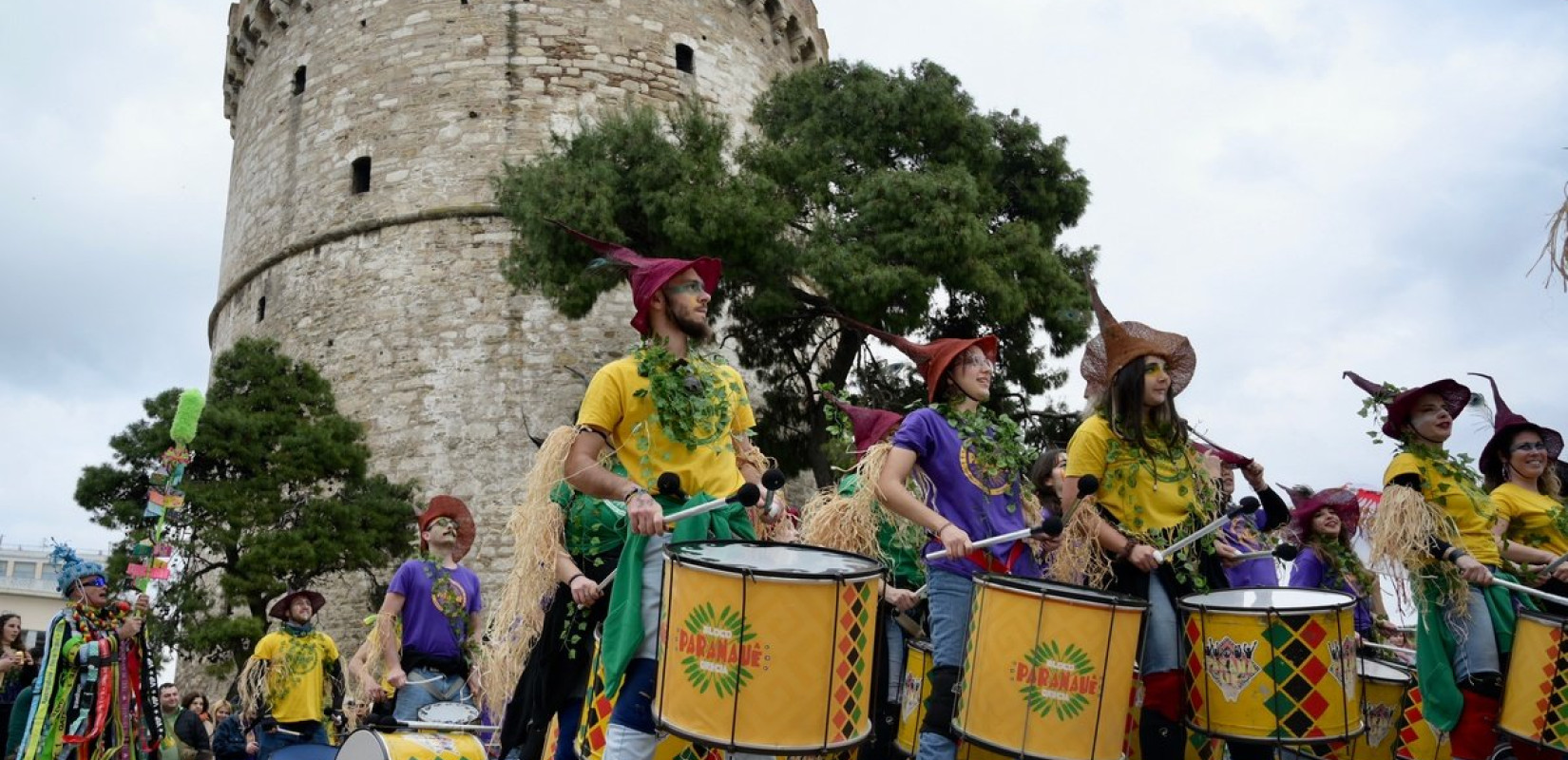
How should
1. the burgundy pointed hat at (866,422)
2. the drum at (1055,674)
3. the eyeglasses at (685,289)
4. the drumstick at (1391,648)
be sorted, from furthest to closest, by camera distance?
the burgundy pointed hat at (866,422), the drumstick at (1391,648), the eyeglasses at (685,289), the drum at (1055,674)

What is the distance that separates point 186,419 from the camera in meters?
8.45

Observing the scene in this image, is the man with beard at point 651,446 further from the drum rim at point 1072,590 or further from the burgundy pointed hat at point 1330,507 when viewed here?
the burgundy pointed hat at point 1330,507

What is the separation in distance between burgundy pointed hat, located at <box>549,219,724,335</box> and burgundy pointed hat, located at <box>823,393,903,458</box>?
276cm

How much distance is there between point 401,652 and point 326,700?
6.81 ft

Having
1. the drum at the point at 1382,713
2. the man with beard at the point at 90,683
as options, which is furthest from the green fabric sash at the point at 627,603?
the man with beard at the point at 90,683

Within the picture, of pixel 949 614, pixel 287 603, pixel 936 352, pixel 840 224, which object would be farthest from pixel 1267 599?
pixel 840 224

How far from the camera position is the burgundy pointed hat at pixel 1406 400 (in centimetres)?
587

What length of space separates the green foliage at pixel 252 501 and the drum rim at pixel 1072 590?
510 inches

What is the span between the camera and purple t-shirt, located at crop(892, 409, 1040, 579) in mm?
5191

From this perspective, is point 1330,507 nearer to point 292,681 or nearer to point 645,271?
point 645,271

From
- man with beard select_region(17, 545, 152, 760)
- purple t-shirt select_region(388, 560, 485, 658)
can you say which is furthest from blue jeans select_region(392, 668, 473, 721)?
man with beard select_region(17, 545, 152, 760)

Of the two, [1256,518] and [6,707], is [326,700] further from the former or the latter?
[1256,518]

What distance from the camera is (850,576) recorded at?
13.3 feet

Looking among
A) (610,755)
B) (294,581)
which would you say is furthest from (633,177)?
(610,755)
